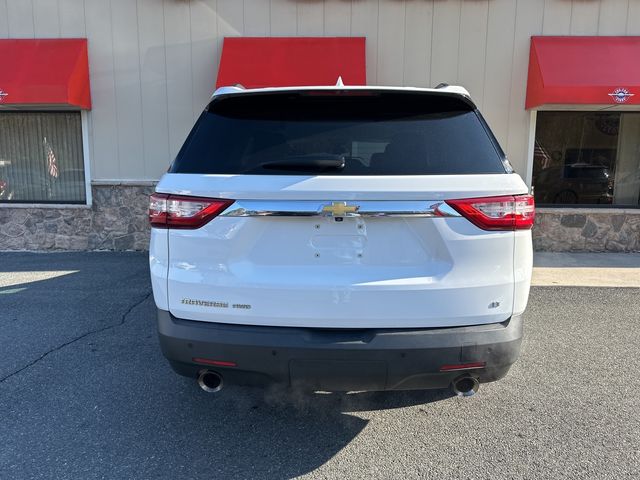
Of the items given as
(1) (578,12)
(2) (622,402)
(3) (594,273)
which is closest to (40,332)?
(2) (622,402)

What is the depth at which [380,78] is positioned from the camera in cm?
803

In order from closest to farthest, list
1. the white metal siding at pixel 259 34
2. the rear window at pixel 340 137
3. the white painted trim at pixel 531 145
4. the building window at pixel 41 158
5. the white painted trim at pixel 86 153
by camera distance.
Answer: the rear window at pixel 340 137 < the white metal siding at pixel 259 34 < the white painted trim at pixel 531 145 < the white painted trim at pixel 86 153 < the building window at pixel 41 158

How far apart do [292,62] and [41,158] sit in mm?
5036

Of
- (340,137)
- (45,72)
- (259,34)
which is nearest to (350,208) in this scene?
(340,137)

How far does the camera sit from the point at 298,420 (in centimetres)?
305

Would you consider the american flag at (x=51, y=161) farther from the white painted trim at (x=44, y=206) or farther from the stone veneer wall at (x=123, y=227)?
the stone veneer wall at (x=123, y=227)

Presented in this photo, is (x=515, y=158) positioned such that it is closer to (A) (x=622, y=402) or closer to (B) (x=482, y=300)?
→ (A) (x=622, y=402)

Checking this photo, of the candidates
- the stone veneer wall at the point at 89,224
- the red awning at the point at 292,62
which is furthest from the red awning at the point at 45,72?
the red awning at the point at 292,62

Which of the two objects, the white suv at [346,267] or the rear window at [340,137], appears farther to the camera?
the rear window at [340,137]

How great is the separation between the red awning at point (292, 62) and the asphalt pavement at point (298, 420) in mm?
4468

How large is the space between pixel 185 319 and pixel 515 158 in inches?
286

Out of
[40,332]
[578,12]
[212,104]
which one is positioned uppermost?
[578,12]

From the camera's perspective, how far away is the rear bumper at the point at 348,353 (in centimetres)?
221

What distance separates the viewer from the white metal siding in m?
7.82
